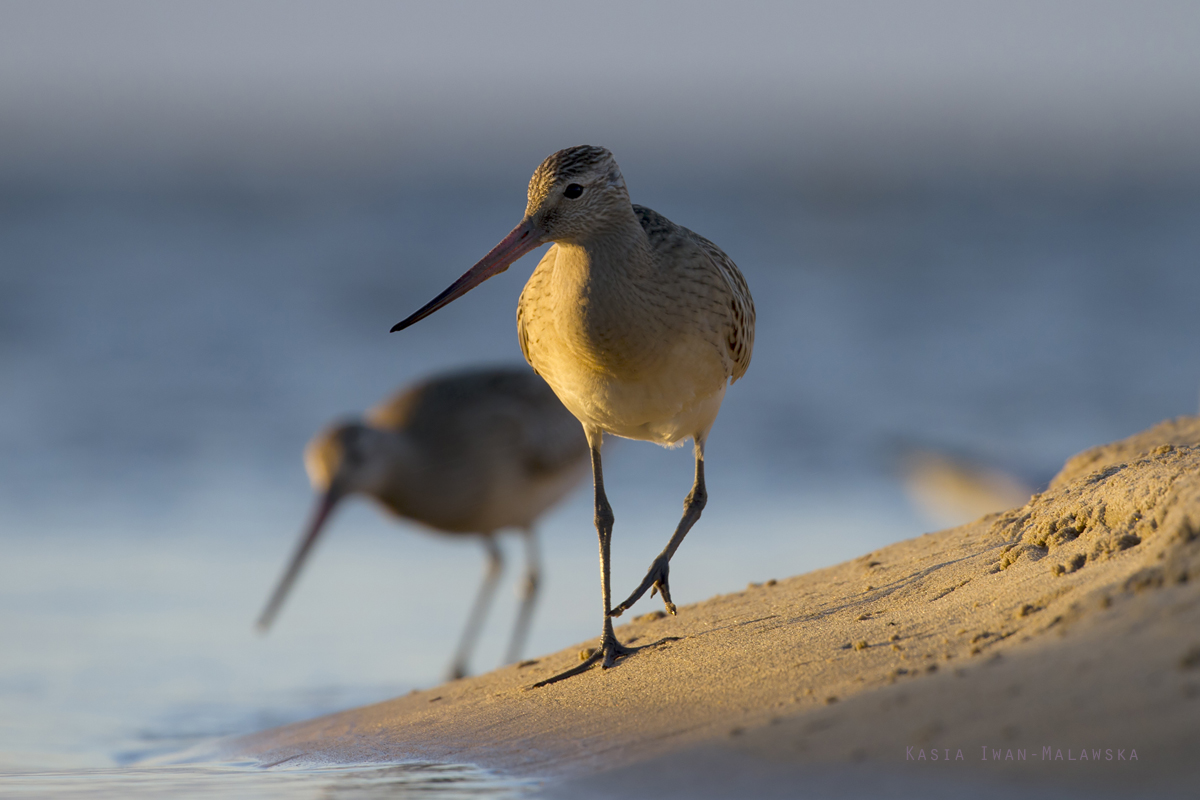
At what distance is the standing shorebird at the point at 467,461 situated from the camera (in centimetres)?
715

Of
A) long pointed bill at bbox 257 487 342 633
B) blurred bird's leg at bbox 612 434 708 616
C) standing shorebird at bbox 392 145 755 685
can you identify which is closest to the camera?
standing shorebird at bbox 392 145 755 685

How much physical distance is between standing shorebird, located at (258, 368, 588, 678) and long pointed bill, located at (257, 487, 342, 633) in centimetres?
7

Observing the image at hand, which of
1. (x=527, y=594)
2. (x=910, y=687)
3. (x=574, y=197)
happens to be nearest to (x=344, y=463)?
(x=527, y=594)

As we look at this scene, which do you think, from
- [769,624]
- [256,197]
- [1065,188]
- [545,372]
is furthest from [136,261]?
[1065,188]

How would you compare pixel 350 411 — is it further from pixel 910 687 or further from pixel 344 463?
pixel 910 687

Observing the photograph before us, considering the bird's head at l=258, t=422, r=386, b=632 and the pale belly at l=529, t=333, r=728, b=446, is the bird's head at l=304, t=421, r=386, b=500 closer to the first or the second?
the bird's head at l=258, t=422, r=386, b=632

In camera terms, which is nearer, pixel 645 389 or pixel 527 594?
pixel 645 389

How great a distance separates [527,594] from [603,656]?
3.11 meters

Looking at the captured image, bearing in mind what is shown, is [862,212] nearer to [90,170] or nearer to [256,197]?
[256,197]

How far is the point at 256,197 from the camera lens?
2442 cm

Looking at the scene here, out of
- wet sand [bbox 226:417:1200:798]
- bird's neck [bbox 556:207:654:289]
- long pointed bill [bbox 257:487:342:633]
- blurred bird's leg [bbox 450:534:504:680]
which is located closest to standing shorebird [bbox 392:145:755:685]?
bird's neck [bbox 556:207:654:289]

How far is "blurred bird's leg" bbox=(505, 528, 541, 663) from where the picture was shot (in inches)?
253

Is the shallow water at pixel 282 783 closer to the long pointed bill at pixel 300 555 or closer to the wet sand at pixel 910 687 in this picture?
the wet sand at pixel 910 687

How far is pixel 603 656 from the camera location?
3.79 meters
